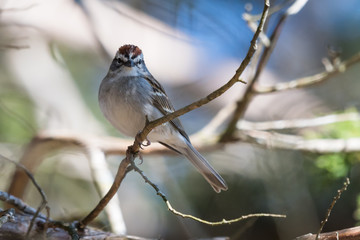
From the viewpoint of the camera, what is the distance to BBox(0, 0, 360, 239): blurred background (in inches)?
138

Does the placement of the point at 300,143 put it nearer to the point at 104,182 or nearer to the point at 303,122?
the point at 303,122

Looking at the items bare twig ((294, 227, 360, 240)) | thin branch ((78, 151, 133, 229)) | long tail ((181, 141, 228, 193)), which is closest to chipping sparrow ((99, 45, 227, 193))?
long tail ((181, 141, 228, 193))

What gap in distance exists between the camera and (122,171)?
1800 millimetres

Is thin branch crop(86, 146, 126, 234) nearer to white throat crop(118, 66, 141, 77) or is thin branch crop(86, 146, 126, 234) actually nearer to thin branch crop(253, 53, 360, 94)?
white throat crop(118, 66, 141, 77)

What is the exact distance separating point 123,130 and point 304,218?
66.6 inches

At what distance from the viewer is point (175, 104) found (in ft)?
13.6

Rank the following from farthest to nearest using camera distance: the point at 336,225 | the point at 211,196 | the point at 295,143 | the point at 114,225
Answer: the point at 211,196
the point at 336,225
the point at 295,143
the point at 114,225

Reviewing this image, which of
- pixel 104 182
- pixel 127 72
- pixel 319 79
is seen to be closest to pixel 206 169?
pixel 127 72

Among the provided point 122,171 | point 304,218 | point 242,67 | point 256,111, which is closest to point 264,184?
point 304,218

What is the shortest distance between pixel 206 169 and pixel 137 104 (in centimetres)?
48

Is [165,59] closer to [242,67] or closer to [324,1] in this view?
[324,1]

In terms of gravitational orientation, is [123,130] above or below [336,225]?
above

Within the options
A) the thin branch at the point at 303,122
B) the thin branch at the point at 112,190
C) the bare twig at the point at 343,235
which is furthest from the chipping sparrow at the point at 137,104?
the thin branch at the point at 303,122

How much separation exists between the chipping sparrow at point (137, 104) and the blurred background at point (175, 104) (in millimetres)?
953
